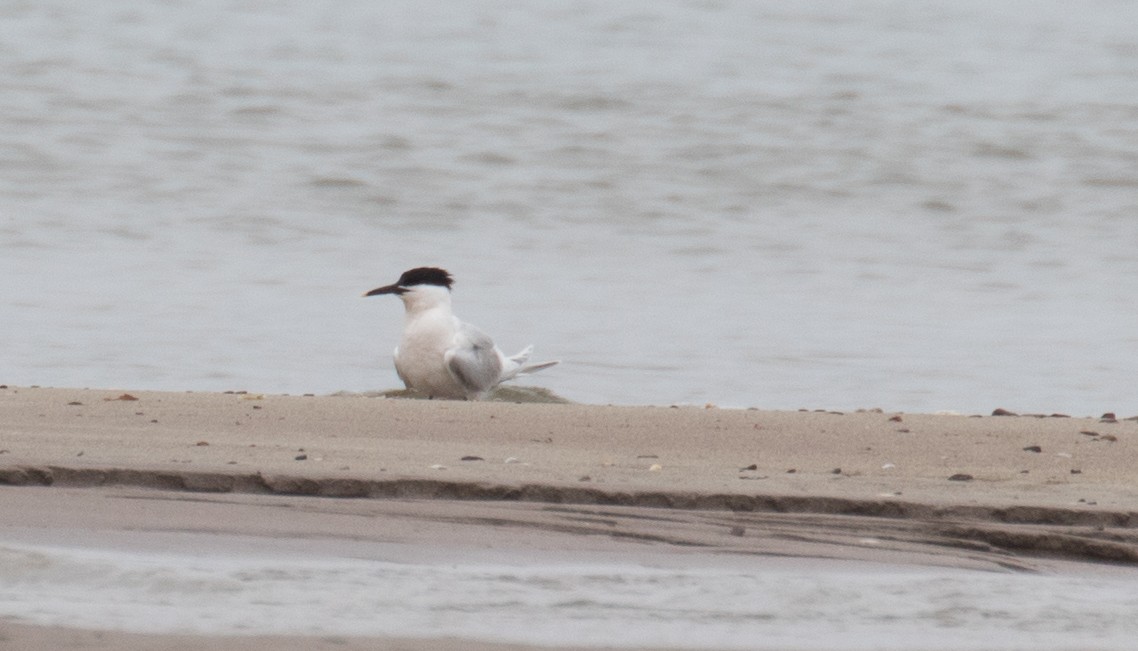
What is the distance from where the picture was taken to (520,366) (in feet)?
26.6

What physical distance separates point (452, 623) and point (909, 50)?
→ 20.8 m

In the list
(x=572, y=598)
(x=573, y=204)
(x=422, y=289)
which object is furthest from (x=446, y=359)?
(x=573, y=204)

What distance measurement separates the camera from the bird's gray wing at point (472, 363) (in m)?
7.42

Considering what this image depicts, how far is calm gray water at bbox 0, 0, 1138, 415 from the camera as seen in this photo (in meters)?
9.28

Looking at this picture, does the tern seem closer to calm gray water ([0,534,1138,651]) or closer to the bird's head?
the bird's head

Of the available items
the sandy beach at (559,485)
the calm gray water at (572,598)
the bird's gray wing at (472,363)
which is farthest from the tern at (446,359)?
the calm gray water at (572,598)

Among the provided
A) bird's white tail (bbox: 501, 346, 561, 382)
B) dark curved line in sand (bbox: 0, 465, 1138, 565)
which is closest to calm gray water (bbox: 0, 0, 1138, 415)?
bird's white tail (bbox: 501, 346, 561, 382)

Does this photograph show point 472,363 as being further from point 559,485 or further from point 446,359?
point 559,485

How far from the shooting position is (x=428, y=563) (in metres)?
3.54

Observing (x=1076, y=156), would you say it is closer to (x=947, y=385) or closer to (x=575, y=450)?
(x=947, y=385)

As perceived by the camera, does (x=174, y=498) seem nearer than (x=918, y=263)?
Yes

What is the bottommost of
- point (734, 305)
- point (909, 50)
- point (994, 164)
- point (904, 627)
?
point (904, 627)

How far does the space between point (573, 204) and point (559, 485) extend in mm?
11415

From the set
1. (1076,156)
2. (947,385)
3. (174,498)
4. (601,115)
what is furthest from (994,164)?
(174,498)
